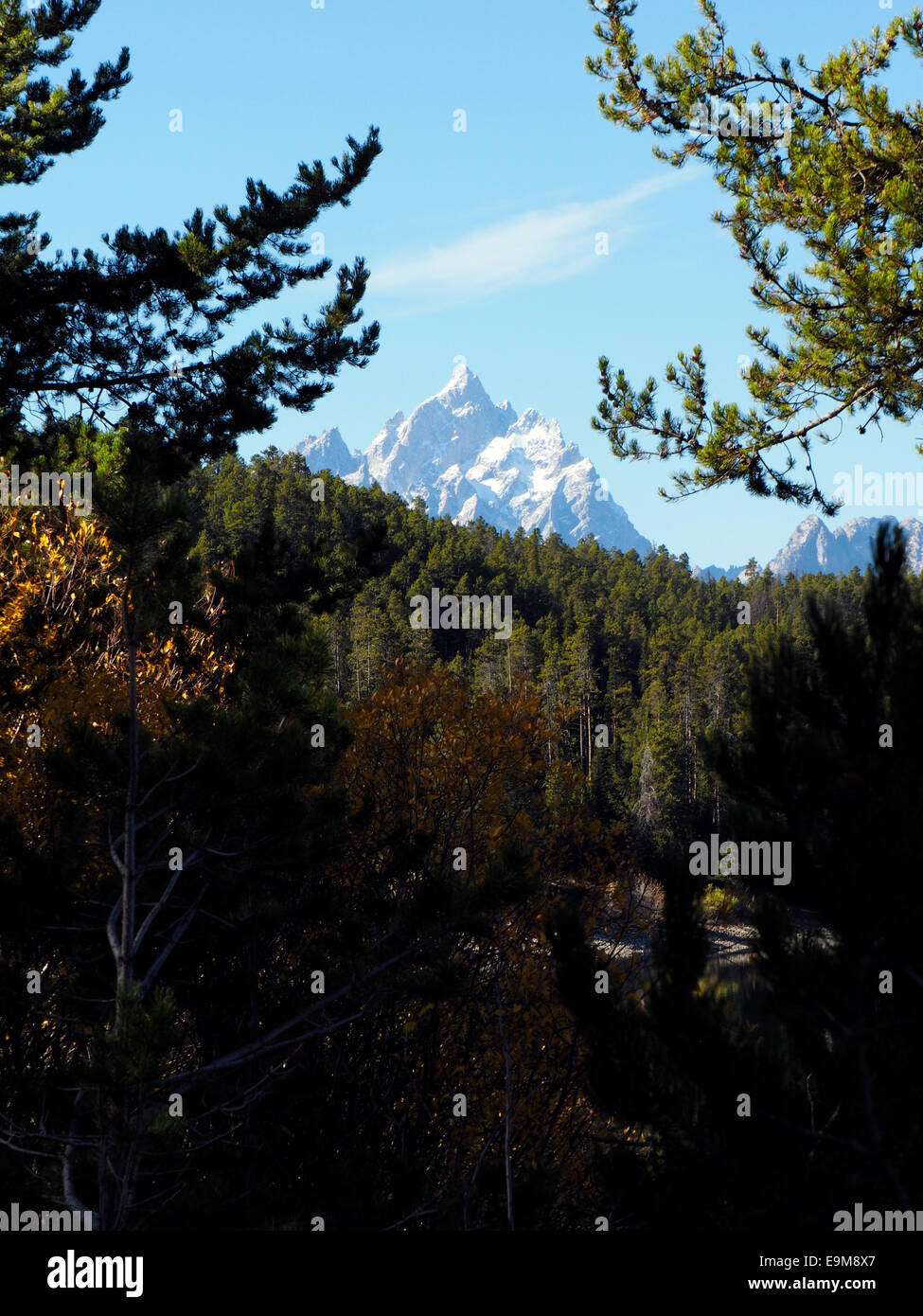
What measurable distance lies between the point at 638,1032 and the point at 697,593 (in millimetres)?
119966

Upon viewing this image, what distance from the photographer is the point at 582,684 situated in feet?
253

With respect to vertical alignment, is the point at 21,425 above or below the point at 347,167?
below

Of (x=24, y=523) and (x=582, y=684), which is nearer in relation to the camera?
(x=24, y=523)

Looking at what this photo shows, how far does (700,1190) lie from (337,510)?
287ft

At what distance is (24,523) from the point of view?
44.4 feet

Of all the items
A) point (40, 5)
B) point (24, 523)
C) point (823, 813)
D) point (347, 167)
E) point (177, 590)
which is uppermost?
point (40, 5)

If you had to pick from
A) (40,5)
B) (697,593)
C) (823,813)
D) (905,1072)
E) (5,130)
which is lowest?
(905,1072)

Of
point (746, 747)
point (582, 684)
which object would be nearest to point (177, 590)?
point (746, 747)

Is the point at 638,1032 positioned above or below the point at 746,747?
below

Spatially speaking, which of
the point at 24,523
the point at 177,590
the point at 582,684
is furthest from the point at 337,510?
the point at 177,590
